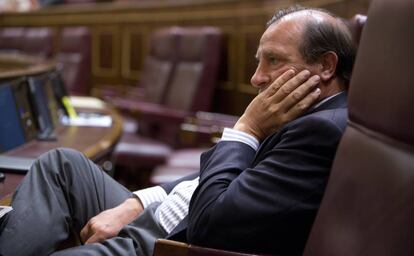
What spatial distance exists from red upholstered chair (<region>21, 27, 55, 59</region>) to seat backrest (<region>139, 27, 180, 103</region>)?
106 cm

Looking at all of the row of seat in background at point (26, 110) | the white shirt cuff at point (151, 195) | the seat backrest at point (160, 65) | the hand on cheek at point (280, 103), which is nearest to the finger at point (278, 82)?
the hand on cheek at point (280, 103)

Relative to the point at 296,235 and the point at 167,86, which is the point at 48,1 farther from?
the point at 296,235

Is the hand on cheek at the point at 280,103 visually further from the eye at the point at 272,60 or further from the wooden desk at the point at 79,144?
the wooden desk at the point at 79,144

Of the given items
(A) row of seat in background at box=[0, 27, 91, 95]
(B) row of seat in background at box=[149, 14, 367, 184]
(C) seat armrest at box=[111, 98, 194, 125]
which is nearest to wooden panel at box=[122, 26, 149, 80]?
(A) row of seat in background at box=[0, 27, 91, 95]

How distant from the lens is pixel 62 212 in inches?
32.8

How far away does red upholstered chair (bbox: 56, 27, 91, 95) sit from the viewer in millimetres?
2951

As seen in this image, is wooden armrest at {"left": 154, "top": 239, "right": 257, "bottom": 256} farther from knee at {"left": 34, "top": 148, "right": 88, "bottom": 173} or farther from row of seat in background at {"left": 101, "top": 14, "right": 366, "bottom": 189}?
row of seat in background at {"left": 101, "top": 14, "right": 366, "bottom": 189}

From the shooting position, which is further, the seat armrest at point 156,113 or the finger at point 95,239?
the seat armrest at point 156,113

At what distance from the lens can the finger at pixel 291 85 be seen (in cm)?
75

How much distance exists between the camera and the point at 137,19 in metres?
3.00

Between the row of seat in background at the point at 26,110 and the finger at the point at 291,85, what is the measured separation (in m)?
0.60

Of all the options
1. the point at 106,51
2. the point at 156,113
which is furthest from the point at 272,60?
the point at 106,51

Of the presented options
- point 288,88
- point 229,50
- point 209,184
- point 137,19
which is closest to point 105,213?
point 209,184

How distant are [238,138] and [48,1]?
382cm
